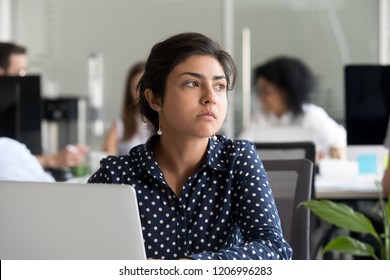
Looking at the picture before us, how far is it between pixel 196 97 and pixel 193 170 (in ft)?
0.72

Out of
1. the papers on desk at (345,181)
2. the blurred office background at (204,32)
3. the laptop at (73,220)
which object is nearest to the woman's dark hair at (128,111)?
the papers on desk at (345,181)

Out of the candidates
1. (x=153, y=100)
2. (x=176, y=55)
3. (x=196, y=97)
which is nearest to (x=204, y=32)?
(x=153, y=100)

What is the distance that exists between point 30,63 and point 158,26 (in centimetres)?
129

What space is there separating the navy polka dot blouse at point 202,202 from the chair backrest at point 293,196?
0.44 metres

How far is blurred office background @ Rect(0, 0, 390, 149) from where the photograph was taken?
27.8 ft

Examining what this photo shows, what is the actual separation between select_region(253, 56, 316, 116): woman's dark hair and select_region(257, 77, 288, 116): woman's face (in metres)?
0.02

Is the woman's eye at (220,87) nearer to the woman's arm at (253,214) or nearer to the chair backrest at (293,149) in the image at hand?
the woman's arm at (253,214)

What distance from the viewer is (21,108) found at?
470 centimetres

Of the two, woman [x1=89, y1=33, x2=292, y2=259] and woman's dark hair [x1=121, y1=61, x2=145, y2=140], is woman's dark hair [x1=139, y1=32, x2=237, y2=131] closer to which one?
woman [x1=89, y1=33, x2=292, y2=259]

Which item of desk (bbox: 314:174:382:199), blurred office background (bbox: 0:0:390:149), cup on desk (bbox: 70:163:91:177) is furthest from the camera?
blurred office background (bbox: 0:0:390:149)

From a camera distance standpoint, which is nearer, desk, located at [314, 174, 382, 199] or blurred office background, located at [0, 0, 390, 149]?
desk, located at [314, 174, 382, 199]

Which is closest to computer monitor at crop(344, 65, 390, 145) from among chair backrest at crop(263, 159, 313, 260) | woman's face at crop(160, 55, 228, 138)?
chair backrest at crop(263, 159, 313, 260)

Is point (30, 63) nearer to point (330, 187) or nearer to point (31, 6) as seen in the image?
point (31, 6)

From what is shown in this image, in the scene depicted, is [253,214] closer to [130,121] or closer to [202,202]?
[202,202]
